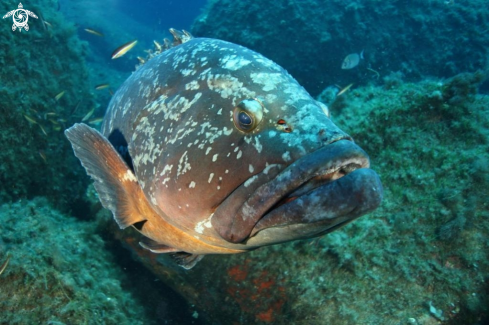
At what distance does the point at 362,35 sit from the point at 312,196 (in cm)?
1559

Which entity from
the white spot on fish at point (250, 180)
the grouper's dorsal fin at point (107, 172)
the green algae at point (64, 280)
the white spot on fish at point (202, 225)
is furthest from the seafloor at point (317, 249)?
the white spot on fish at point (250, 180)

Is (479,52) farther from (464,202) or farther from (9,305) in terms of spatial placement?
(9,305)

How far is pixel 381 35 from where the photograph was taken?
580 inches

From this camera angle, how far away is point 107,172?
120 inches

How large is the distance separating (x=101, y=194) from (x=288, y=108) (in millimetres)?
2161

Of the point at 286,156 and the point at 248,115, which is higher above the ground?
the point at 248,115

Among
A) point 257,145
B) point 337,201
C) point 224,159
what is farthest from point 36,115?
point 337,201

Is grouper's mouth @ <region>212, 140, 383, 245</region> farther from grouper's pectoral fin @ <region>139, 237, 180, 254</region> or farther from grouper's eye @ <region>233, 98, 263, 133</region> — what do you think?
grouper's pectoral fin @ <region>139, 237, 180, 254</region>

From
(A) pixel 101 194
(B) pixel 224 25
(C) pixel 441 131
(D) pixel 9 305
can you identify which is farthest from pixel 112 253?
(B) pixel 224 25

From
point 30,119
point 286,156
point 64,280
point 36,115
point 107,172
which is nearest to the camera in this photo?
point 286,156

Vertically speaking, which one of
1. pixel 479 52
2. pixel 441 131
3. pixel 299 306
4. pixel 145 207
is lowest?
pixel 479 52

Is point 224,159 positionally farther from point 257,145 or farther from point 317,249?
point 317,249

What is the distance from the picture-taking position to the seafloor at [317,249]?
365cm

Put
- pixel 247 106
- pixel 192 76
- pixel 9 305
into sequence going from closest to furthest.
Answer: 1. pixel 247 106
2. pixel 192 76
3. pixel 9 305
